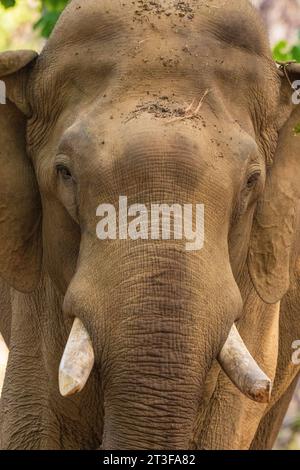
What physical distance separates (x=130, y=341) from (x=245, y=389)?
438mm

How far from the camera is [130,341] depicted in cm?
647

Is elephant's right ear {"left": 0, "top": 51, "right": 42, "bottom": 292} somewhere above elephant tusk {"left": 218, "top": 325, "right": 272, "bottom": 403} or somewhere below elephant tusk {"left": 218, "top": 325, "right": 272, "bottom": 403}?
above

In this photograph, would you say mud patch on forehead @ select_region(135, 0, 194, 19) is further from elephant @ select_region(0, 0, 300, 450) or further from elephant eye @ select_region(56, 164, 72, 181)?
elephant eye @ select_region(56, 164, 72, 181)

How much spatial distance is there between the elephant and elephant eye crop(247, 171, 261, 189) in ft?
0.03

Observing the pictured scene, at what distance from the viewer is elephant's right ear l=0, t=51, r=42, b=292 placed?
740 cm

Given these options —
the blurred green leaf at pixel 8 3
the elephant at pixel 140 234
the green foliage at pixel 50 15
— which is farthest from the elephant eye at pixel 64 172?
the green foliage at pixel 50 15

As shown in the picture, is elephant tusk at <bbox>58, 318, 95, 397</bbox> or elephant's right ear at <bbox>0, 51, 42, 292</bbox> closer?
elephant tusk at <bbox>58, 318, 95, 397</bbox>

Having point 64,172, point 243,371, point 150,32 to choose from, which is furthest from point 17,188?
point 243,371

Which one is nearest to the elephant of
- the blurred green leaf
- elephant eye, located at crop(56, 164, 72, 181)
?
elephant eye, located at crop(56, 164, 72, 181)

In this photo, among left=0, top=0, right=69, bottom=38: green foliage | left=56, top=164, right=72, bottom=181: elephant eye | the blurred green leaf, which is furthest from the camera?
left=0, top=0, right=69, bottom=38: green foliage

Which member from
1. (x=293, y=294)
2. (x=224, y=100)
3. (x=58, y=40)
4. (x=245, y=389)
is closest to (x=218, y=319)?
(x=245, y=389)

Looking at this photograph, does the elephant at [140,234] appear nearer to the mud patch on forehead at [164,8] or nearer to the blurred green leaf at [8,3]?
the mud patch on forehead at [164,8]

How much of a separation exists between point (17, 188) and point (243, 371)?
1.48 metres

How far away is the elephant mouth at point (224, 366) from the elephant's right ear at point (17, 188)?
95 cm
